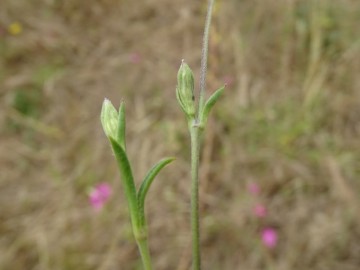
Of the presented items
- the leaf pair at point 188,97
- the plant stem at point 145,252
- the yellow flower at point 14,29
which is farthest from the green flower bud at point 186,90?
the yellow flower at point 14,29

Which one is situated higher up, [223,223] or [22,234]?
[22,234]

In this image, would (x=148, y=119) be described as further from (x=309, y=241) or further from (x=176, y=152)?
(x=309, y=241)

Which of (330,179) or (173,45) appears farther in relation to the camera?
(173,45)

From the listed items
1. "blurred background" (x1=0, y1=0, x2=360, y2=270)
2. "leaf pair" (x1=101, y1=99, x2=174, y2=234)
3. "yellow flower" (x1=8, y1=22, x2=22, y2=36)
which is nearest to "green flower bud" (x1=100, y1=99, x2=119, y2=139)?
"leaf pair" (x1=101, y1=99, x2=174, y2=234)

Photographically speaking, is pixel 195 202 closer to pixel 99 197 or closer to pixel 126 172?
pixel 126 172

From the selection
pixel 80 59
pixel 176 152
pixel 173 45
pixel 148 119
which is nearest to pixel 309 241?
pixel 176 152

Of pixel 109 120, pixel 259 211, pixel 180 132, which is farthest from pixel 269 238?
pixel 109 120

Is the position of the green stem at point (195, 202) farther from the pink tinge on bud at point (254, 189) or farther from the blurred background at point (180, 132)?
the pink tinge on bud at point (254, 189)
